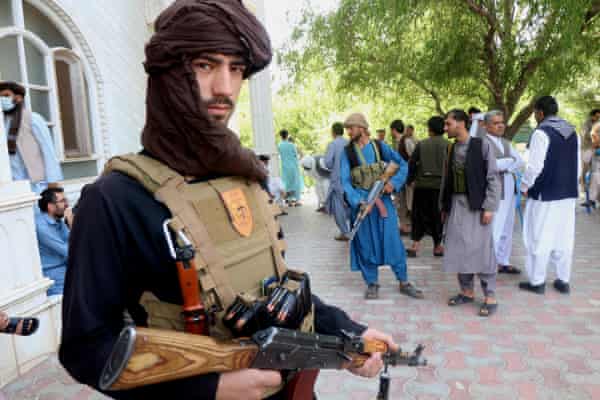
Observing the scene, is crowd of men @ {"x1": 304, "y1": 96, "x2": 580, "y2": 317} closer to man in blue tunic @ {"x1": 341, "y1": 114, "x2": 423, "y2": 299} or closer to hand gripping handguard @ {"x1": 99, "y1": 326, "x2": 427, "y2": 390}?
man in blue tunic @ {"x1": 341, "y1": 114, "x2": 423, "y2": 299}

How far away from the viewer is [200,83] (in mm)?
1104

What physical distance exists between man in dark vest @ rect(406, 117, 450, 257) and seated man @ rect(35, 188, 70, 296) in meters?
4.25

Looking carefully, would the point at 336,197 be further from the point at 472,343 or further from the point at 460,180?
the point at 472,343

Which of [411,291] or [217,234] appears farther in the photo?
[411,291]

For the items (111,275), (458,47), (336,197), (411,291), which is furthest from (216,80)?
(458,47)

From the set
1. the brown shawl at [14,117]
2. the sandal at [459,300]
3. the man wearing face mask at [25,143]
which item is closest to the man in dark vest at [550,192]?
the sandal at [459,300]

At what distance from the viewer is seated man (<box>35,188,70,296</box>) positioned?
12.5 ft

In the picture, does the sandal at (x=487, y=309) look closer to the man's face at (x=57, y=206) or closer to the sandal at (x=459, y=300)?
the sandal at (x=459, y=300)

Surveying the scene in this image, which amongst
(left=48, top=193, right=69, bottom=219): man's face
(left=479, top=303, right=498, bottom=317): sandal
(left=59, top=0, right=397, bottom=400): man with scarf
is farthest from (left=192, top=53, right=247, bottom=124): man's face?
(left=479, top=303, right=498, bottom=317): sandal

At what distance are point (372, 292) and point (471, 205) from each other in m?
1.32

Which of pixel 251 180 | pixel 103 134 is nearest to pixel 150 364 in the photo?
pixel 251 180

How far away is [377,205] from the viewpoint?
14.8 ft

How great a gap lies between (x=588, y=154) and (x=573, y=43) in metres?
3.41

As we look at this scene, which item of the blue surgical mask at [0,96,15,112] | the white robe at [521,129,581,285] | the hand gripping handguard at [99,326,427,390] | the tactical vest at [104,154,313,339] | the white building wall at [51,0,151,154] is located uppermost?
the white building wall at [51,0,151,154]
